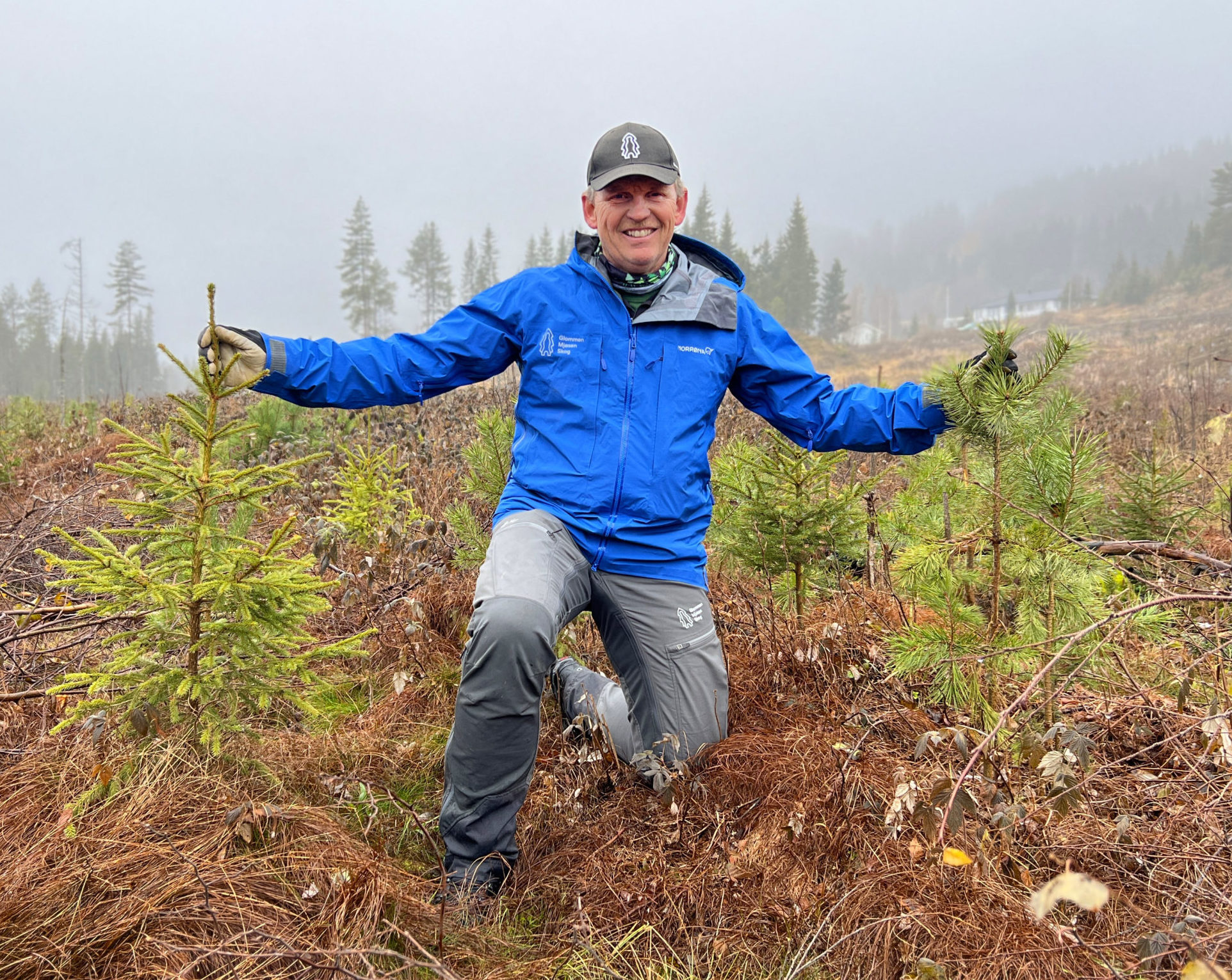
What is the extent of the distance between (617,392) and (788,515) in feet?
3.47

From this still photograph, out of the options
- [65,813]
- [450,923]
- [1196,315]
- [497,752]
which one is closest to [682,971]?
[450,923]

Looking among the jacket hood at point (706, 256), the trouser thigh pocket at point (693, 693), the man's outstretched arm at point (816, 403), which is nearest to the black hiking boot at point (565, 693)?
the trouser thigh pocket at point (693, 693)

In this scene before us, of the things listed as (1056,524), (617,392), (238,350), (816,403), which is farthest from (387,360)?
(1056,524)

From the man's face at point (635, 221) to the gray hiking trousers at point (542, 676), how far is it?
3.73 feet

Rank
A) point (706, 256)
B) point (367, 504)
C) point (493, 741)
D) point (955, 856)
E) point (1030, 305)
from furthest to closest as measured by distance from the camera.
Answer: point (1030, 305) → point (367, 504) → point (706, 256) → point (493, 741) → point (955, 856)

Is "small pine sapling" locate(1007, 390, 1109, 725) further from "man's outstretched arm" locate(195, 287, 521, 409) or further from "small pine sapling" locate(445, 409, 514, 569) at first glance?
"small pine sapling" locate(445, 409, 514, 569)

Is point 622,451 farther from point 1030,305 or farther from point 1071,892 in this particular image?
point 1030,305

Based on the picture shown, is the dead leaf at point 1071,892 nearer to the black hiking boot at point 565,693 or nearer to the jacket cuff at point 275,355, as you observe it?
the black hiking boot at point 565,693

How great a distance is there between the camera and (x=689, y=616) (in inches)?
125

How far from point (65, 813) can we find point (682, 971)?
1.78 m

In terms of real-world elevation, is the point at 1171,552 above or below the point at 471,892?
above

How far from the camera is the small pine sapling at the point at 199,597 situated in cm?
233

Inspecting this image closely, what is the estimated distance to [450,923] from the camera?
2219 millimetres

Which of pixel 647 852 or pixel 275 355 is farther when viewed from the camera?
pixel 275 355
